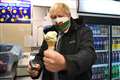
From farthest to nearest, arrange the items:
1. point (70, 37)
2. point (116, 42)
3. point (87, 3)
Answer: point (116, 42) → point (87, 3) → point (70, 37)

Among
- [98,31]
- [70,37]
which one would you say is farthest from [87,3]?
[70,37]

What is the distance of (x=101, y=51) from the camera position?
408cm

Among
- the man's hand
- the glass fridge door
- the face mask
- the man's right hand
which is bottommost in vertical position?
the glass fridge door

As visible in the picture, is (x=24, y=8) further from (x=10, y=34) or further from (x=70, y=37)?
(x=70, y=37)

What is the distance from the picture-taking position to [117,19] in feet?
13.6

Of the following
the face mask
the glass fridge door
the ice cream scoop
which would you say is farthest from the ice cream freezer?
the glass fridge door

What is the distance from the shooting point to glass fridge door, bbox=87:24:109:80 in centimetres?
404

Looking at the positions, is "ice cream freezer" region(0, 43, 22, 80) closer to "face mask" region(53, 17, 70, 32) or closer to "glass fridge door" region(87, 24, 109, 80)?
"face mask" region(53, 17, 70, 32)

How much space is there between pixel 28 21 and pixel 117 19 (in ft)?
5.44

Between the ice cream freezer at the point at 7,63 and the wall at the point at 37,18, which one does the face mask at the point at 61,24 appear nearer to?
the ice cream freezer at the point at 7,63

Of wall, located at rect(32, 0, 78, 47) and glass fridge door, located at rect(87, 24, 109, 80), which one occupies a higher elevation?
wall, located at rect(32, 0, 78, 47)

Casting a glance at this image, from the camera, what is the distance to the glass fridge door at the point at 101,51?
404 centimetres

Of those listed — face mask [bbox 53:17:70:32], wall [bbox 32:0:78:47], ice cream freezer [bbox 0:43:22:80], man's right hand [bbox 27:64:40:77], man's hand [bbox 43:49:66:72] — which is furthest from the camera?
wall [bbox 32:0:78:47]

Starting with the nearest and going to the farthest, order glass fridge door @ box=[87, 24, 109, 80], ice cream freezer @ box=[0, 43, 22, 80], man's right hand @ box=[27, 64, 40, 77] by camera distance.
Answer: man's right hand @ box=[27, 64, 40, 77] → ice cream freezer @ box=[0, 43, 22, 80] → glass fridge door @ box=[87, 24, 109, 80]
